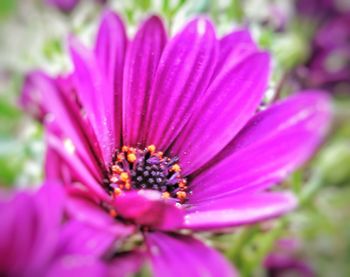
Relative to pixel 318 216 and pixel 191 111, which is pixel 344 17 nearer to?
pixel 318 216

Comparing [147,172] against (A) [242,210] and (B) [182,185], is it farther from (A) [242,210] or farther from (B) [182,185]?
(A) [242,210]

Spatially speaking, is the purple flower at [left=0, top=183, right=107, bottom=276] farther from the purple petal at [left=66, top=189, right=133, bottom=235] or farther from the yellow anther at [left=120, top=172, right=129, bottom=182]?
the yellow anther at [left=120, top=172, right=129, bottom=182]

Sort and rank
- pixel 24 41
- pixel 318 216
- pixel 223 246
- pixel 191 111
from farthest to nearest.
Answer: pixel 24 41, pixel 318 216, pixel 223 246, pixel 191 111

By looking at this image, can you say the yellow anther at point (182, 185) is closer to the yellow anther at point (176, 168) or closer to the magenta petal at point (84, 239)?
the yellow anther at point (176, 168)

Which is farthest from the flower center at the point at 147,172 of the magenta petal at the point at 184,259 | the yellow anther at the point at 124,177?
the magenta petal at the point at 184,259

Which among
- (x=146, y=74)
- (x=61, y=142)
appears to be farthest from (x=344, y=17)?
(x=61, y=142)

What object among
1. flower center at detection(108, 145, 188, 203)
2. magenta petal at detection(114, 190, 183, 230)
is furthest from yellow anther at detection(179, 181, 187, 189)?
magenta petal at detection(114, 190, 183, 230)

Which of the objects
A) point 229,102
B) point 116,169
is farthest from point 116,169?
point 229,102
